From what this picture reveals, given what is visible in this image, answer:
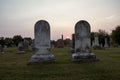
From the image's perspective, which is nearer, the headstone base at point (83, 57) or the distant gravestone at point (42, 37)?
the headstone base at point (83, 57)

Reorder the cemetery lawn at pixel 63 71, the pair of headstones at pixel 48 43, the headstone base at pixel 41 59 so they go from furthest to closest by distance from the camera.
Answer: the pair of headstones at pixel 48 43 < the headstone base at pixel 41 59 < the cemetery lawn at pixel 63 71

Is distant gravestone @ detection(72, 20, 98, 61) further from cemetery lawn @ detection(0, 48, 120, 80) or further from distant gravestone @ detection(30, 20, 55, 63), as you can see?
cemetery lawn @ detection(0, 48, 120, 80)

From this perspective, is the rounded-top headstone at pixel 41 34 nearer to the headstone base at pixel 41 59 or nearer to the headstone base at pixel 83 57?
the headstone base at pixel 41 59

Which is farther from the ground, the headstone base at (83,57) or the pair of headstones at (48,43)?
the pair of headstones at (48,43)

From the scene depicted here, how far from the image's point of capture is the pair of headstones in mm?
15641

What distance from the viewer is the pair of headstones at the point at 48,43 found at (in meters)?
15.6

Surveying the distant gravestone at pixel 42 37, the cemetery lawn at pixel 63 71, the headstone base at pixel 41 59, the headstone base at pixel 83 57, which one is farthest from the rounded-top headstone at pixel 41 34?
the cemetery lawn at pixel 63 71

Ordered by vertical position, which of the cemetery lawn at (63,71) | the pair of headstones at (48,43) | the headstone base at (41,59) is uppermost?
the pair of headstones at (48,43)

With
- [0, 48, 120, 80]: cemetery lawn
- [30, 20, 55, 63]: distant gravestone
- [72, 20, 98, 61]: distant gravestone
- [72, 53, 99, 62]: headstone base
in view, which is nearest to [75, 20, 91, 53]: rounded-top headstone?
[72, 20, 98, 61]: distant gravestone

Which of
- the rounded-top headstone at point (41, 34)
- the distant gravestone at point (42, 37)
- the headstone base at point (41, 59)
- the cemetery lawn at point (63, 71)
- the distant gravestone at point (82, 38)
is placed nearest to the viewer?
the cemetery lawn at point (63, 71)

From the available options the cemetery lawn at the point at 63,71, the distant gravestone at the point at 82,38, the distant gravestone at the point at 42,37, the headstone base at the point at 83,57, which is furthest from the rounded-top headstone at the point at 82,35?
the cemetery lawn at the point at 63,71

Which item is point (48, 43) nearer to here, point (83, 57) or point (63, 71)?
point (83, 57)

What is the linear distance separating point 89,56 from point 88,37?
4.93ft

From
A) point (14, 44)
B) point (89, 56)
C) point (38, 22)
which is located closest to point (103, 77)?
point (89, 56)
